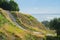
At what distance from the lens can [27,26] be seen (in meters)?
47.5

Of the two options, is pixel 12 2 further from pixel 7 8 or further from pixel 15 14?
pixel 15 14

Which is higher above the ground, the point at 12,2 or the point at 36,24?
the point at 12,2

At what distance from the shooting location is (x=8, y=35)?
114 ft

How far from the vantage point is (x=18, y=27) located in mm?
43781

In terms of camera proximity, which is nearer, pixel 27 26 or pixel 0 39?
pixel 0 39

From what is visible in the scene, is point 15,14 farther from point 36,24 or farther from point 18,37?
point 18,37

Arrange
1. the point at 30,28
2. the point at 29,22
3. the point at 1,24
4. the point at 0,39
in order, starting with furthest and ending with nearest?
1. the point at 29,22
2. the point at 30,28
3. the point at 1,24
4. the point at 0,39

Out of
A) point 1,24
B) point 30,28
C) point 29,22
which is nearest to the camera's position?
point 1,24

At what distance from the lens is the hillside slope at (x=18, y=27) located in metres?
35.3

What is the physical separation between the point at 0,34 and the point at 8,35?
1.68m

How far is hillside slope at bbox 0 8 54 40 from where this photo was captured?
3534 cm

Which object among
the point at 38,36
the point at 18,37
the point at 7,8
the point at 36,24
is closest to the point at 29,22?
the point at 36,24

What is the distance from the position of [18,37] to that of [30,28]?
11.8m

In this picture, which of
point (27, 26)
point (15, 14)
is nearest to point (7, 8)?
point (15, 14)
